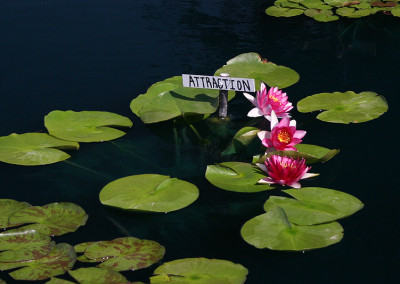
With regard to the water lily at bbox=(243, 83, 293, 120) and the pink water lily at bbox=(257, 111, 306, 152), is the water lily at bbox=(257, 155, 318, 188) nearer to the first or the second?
the pink water lily at bbox=(257, 111, 306, 152)

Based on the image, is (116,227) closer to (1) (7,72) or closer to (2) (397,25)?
(1) (7,72)

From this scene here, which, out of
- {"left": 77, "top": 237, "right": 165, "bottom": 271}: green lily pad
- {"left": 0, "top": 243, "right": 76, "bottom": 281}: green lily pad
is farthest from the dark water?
{"left": 0, "top": 243, "right": 76, "bottom": 281}: green lily pad

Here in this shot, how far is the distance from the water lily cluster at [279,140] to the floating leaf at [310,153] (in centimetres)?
3

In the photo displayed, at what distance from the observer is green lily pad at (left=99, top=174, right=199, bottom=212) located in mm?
2539

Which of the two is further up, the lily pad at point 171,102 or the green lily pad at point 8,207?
the lily pad at point 171,102

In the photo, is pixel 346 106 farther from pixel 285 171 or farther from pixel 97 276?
pixel 97 276

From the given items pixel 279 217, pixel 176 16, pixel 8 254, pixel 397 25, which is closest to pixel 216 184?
pixel 279 217

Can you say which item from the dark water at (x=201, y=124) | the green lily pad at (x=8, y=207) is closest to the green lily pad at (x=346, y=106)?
the dark water at (x=201, y=124)

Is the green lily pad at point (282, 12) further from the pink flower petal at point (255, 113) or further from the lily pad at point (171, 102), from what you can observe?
the pink flower petal at point (255, 113)

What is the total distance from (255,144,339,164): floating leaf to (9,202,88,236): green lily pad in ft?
2.67

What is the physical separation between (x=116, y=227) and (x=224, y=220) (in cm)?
43

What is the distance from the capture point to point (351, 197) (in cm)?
260

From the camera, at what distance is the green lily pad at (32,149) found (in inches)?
114

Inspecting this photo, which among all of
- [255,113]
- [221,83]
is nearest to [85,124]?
[221,83]
